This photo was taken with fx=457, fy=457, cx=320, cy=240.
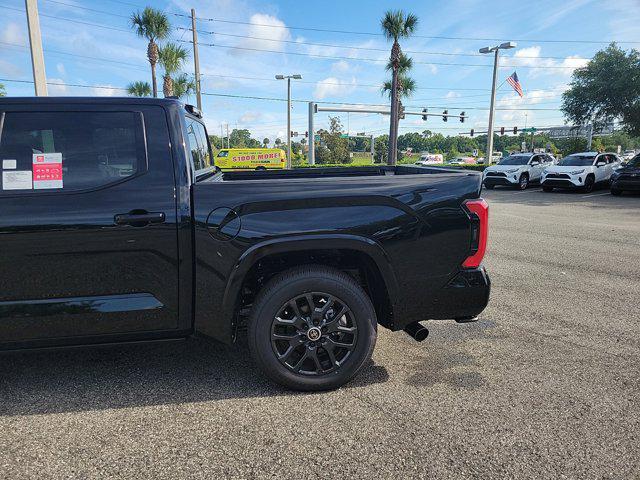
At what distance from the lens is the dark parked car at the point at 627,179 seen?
56.0 ft

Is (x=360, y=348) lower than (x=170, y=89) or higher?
lower

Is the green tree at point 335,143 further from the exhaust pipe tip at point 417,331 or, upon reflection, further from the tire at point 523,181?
the exhaust pipe tip at point 417,331

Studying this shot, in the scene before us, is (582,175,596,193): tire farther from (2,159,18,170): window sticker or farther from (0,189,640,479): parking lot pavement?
(2,159,18,170): window sticker

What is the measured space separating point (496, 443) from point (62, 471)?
223cm

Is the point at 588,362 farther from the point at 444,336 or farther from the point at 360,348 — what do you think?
the point at 360,348

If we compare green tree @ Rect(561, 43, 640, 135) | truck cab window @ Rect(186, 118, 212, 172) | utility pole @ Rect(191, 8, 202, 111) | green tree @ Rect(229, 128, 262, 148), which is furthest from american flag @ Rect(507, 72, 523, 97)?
green tree @ Rect(229, 128, 262, 148)

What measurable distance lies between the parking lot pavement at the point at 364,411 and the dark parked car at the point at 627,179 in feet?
51.8

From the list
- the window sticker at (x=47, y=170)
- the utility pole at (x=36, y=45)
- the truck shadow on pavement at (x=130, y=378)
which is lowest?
the truck shadow on pavement at (x=130, y=378)

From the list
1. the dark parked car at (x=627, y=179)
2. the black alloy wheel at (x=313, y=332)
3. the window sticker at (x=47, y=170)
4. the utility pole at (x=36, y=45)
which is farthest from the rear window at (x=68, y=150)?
the dark parked car at (x=627, y=179)

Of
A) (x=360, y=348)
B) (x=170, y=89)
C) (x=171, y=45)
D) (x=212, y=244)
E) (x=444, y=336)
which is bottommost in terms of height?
(x=444, y=336)

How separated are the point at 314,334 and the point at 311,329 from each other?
0.04 meters

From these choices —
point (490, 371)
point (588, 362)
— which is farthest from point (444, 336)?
point (588, 362)

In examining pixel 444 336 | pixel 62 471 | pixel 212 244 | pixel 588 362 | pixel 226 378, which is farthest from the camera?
pixel 444 336

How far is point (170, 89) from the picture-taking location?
31266mm
